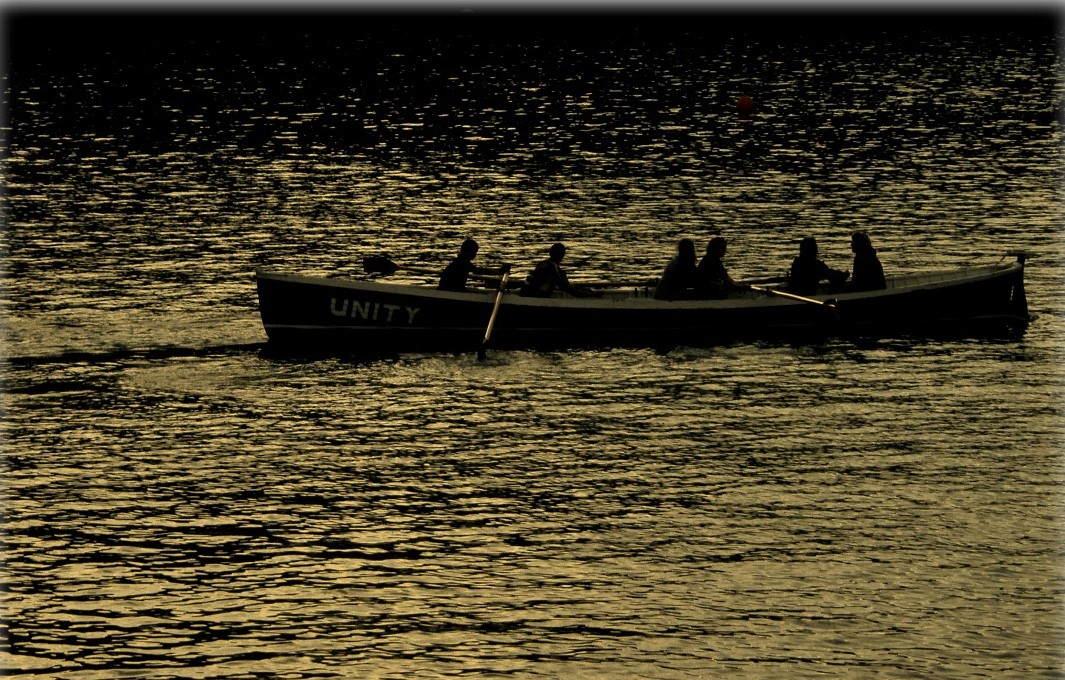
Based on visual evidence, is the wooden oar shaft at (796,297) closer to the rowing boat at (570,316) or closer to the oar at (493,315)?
the rowing boat at (570,316)

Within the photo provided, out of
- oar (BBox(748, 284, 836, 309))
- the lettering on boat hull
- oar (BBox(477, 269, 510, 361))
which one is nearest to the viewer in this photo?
oar (BBox(477, 269, 510, 361))

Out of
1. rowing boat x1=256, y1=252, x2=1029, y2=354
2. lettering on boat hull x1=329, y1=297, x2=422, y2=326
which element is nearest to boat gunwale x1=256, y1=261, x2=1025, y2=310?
rowing boat x1=256, y1=252, x2=1029, y2=354

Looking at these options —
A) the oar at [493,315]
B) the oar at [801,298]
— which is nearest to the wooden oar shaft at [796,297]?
the oar at [801,298]

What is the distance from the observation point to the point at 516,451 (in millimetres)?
33469

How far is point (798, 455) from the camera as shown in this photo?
33125 mm

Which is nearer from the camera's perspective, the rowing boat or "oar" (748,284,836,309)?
the rowing boat

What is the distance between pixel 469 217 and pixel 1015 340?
72.9ft

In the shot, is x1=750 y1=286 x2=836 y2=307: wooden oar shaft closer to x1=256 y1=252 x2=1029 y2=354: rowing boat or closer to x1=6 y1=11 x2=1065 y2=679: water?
x1=256 y1=252 x2=1029 y2=354: rowing boat

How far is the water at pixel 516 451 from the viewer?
2566 centimetres

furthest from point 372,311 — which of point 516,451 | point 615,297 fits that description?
point 516,451

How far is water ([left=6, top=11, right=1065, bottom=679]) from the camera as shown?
1010 inches

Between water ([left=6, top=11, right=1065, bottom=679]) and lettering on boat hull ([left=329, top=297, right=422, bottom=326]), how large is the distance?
1155mm

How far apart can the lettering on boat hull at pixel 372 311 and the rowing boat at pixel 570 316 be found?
2cm

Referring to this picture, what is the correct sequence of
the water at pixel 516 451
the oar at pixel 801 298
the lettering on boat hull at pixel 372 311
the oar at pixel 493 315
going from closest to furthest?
the water at pixel 516 451 → the oar at pixel 493 315 → the lettering on boat hull at pixel 372 311 → the oar at pixel 801 298
